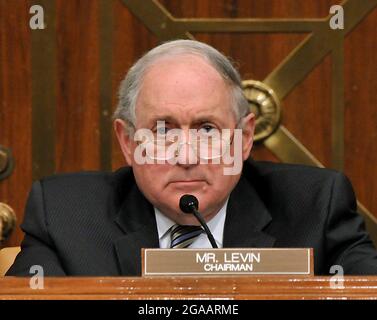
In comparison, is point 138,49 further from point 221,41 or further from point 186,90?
point 186,90

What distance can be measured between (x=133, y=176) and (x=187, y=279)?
92 centimetres

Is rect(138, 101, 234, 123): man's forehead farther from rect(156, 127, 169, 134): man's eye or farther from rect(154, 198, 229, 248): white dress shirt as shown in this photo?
rect(154, 198, 229, 248): white dress shirt

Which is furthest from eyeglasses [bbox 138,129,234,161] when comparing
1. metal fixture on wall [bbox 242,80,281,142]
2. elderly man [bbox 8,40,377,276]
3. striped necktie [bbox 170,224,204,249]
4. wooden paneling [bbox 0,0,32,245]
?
wooden paneling [bbox 0,0,32,245]

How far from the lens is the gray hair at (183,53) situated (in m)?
1.95

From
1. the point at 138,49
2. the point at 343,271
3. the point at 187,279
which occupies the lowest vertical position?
the point at 343,271

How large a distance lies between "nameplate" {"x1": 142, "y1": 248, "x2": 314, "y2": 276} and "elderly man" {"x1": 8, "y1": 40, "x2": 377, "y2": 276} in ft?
1.65

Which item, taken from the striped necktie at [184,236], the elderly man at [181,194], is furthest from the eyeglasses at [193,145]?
the striped necktie at [184,236]

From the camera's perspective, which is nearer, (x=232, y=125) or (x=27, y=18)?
(x=232, y=125)

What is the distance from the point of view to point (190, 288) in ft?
3.96

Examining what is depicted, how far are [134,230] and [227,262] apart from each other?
0.69m

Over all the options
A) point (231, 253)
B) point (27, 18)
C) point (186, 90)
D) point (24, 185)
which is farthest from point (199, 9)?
point (231, 253)

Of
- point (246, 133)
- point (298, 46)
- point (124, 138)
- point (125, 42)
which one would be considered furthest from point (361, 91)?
point (124, 138)

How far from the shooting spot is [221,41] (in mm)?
2738

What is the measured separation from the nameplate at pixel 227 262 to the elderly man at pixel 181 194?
502 mm
